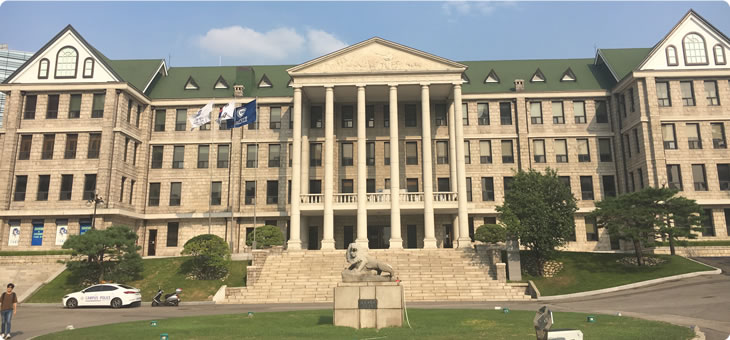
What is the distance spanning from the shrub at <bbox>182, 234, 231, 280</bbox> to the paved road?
19.1ft

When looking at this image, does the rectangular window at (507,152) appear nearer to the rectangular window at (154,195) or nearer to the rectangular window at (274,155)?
the rectangular window at (274,155)

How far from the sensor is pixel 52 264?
39.8 meters

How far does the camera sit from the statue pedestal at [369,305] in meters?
16.5

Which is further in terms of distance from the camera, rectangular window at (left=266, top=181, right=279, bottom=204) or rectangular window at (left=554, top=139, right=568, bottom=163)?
rectangular window at (left=554, top=139, right=568, bottom=163)

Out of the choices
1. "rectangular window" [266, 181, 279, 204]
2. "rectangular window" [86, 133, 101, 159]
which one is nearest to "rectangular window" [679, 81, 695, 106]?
"rectangular window" [266, 181, 279, 204]

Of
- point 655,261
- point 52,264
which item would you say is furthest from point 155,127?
point 655,261

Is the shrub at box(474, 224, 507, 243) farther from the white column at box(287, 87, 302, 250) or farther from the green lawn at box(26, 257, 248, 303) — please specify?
the green lawn at box(26, 257, 248, 303)

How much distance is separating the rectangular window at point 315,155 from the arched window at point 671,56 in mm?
32363

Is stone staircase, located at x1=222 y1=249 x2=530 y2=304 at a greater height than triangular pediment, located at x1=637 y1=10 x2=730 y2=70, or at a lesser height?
lesser

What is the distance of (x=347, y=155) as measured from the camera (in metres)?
49.1

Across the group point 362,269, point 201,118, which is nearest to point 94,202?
point 201,118

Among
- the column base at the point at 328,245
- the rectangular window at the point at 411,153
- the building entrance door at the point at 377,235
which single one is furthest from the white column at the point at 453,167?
the column base at the point at 328,245

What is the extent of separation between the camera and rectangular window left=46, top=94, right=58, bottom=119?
4594cm

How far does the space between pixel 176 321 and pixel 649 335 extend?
53.9 feet
